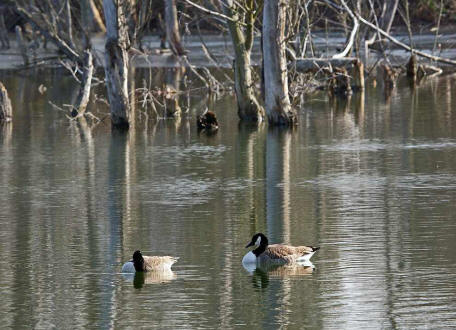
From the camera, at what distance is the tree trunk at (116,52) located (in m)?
24.0

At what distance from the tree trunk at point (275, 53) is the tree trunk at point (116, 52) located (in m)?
2.70

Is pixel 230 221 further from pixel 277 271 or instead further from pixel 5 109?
pixel 5 109

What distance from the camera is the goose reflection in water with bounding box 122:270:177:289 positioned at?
39.0 ft

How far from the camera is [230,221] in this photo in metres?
14.9

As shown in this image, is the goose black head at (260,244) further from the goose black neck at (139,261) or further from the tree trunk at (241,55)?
the tree trunk at (241,55)

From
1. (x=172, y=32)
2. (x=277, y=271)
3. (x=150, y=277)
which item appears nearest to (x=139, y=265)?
(x=150, y=277)

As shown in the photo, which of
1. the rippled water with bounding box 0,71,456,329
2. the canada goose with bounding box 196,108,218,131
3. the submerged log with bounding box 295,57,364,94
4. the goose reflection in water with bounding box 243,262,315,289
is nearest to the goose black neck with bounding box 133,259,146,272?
the rippled water with bounding box 0,71,456,329

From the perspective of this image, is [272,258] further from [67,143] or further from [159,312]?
[67,143]

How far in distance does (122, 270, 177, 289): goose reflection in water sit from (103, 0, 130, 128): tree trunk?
12486 mm

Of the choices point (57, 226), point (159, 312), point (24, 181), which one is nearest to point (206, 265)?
point (159, 312)

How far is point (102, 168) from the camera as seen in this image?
66.0 feet

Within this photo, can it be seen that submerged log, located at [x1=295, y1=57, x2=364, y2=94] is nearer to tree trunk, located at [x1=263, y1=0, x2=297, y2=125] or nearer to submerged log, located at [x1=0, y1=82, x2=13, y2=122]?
tree trunk, located at [x1=263, y1=0, x2=297, y2=125]

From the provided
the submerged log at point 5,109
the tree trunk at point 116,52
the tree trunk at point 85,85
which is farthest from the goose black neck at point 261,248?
the submerged log at point 5,109

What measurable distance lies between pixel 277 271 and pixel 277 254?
0.57 feet
